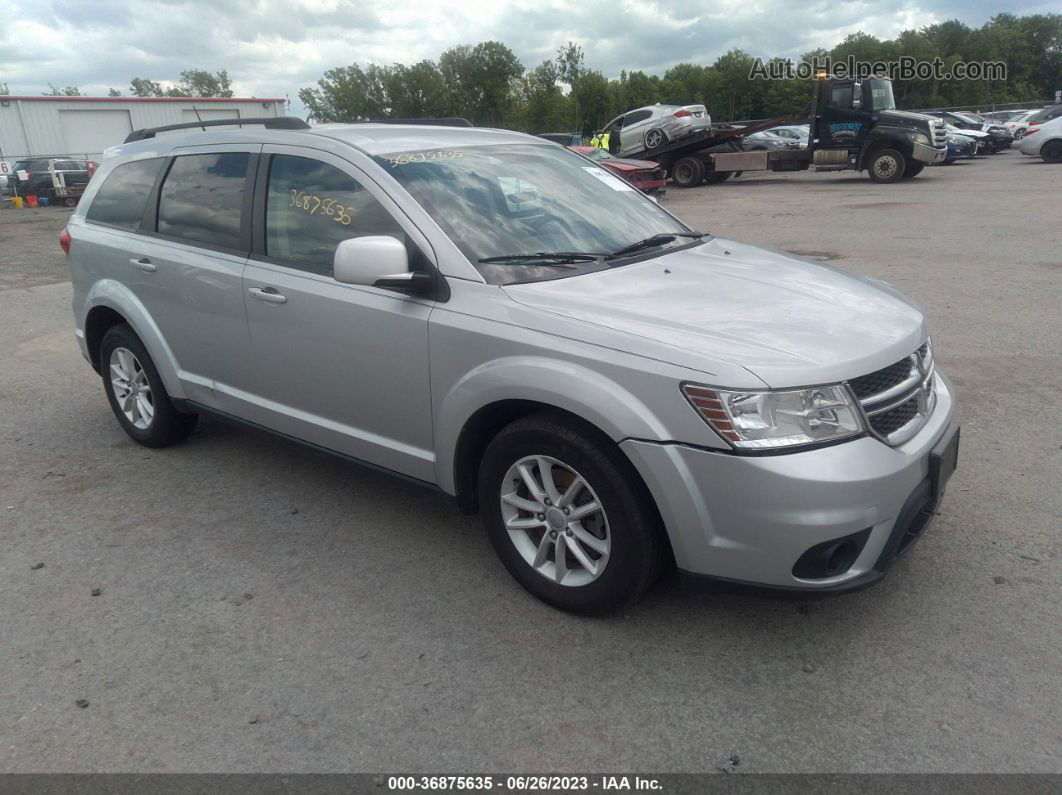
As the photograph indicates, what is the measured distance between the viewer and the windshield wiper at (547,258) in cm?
336

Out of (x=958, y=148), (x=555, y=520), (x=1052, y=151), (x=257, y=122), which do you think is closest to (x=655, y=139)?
(x=958, y=148)

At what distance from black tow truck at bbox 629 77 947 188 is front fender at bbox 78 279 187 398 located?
21.2 metres

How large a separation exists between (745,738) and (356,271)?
210cm

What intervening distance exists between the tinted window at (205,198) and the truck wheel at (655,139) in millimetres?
21937

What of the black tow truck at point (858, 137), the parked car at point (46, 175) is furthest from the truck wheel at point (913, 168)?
the parked car at point (46, 175)

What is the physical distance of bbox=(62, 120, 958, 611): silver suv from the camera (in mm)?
2686

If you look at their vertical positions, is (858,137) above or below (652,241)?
below

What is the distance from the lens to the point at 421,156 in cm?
375

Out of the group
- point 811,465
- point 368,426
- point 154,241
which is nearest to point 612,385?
point 811,465

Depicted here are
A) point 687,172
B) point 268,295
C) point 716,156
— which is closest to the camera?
point 268,295

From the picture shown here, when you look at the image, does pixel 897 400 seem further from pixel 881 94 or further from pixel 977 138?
pixel 977 138

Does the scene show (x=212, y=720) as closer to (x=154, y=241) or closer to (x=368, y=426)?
(x=368, y=426)

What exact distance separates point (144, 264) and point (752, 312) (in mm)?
3323

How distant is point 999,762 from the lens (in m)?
2.43
